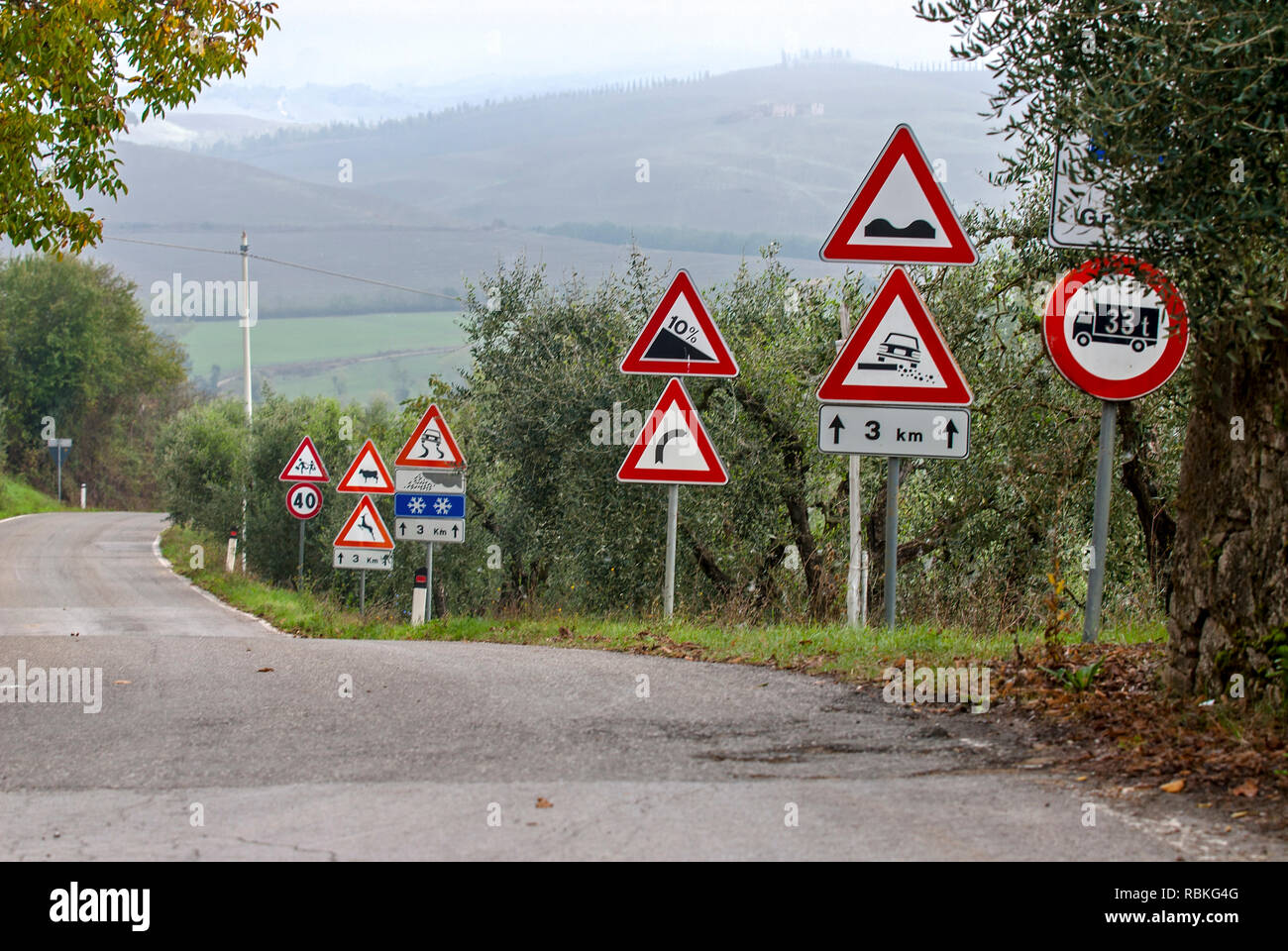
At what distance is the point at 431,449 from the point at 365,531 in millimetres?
3687

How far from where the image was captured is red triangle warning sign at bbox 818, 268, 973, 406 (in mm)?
7648

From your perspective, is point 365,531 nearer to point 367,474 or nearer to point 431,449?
point 367,474

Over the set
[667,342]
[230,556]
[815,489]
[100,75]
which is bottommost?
[230,556]

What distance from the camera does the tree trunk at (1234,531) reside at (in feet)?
17.2

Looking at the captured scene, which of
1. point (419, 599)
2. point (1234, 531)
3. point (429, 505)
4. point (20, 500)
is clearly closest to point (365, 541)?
point (419, 599)

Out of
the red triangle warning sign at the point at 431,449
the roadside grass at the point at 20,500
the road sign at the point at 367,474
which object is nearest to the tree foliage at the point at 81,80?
the red triangle warning sign at the point at 431,449

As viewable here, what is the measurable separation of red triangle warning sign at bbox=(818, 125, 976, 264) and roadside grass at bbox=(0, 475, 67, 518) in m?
57.4

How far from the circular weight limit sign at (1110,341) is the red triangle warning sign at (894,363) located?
50.0 inches

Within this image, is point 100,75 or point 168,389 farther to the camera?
point 168,389

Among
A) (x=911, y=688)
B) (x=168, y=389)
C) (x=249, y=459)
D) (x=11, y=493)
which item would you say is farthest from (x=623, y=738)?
(x=168, y=389)

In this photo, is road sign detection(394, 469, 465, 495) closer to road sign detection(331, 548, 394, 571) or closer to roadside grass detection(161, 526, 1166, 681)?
roadside grass detection(161, 526, 1166, 681)

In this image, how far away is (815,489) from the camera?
16.6 metres
